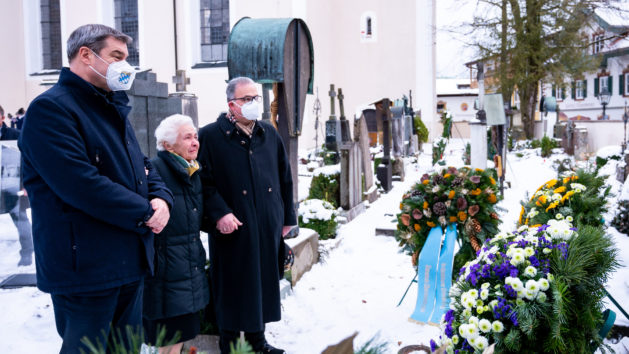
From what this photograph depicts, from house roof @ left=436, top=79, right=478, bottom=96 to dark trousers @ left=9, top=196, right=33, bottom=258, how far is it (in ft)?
150

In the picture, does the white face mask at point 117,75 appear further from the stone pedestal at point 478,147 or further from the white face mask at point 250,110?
the stone pedestal at point 478,147

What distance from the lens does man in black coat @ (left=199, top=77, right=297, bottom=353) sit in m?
3.19

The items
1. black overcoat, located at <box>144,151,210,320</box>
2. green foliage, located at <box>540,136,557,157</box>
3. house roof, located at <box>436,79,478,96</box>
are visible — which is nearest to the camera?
black overcoat, located at <box>144,151,210,320</box>

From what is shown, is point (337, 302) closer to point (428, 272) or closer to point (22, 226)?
point (428, 272)

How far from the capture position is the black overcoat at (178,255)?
9.37 ft

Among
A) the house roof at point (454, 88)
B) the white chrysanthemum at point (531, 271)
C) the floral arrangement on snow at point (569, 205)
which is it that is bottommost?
the white chrysanthemum at point (531, 271)

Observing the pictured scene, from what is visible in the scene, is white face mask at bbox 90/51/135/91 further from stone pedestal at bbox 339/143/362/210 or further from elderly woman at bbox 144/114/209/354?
stone pedestal at bbox 339/143/362/210

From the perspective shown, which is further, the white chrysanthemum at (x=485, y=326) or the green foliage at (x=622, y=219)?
the green foliage at (x=622, y=219)

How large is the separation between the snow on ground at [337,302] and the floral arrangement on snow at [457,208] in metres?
0.71

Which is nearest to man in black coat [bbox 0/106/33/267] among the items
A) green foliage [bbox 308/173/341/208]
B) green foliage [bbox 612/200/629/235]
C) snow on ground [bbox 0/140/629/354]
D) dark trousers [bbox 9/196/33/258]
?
dark trousers [bbox 9/196/33/258]

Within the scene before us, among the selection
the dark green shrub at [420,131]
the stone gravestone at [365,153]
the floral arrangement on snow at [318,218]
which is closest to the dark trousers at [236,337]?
the floral arrangement on snow at [318,218]

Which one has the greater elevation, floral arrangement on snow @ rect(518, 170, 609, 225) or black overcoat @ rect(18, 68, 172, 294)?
black overcoat @ rect(18, 68, 172, 294)

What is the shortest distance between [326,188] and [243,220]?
210 inches

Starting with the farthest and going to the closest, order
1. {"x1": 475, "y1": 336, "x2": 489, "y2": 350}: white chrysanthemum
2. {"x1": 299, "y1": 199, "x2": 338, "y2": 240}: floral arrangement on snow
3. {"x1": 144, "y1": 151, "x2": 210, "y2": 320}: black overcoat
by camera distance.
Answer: {"x1": 299, "y1": 199, "x2": 338, "y2": 240}: floral arrangement on snow
{"x1": 144, "y1": 151, "x2": 210, "y2": 320}: black overcoat
{"x1": 475, "y1": 336, "x2": 489, "y2": 350}: white chrysanthemum
